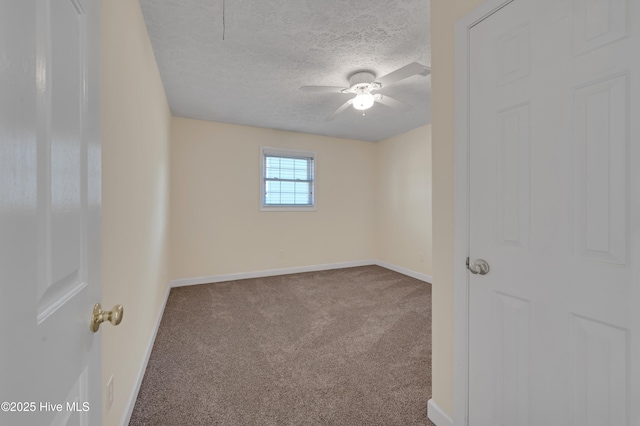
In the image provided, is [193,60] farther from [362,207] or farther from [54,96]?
[362,207]

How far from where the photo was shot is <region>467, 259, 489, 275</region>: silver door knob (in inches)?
48.4

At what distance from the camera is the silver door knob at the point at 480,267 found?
1.23 meters

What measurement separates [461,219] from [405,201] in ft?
11.6

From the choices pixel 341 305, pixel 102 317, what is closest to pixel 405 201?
pixel 341 305

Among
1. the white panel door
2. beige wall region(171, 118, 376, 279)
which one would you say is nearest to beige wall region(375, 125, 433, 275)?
beige wall region(171, 118, 376, 279)

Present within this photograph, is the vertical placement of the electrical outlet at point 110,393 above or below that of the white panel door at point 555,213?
below

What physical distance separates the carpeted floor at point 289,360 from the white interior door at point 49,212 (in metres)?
A: 1.20

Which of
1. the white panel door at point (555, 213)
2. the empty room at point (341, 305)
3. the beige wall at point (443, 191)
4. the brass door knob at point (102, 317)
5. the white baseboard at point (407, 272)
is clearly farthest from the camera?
the white baseboard at point (407, 272)

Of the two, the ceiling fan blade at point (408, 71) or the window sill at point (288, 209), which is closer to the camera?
the ceiling fan blade at point (408, 71)

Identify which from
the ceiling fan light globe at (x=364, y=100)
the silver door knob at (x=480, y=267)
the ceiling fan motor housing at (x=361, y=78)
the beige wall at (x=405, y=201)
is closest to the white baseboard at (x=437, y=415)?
the silver door knob at (x=480, y=267)

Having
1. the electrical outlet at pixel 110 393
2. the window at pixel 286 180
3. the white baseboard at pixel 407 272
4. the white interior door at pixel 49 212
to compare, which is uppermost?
the window at pixel 286 180

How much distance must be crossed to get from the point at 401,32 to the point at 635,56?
5.19ft

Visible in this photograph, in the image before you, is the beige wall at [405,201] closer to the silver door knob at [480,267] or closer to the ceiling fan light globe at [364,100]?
the ceiling fan light globe at [364,100]

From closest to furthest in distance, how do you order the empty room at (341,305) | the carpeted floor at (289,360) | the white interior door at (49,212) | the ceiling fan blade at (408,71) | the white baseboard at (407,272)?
the white interior door at (49,212) < the empty room at (341,305) < the carpeted floor at (289,360) < the ceiling fan blade at (408,71) < the white baseboard at (407,272)
